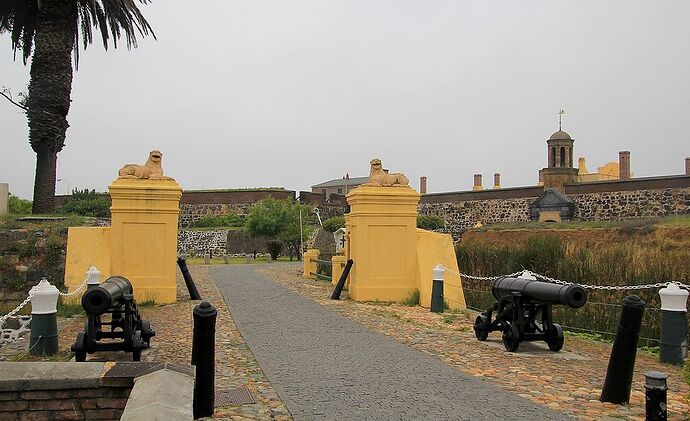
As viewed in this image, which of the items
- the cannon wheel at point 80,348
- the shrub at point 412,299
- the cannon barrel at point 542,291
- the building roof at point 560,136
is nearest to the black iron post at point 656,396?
the cannon barrel at point 542,291

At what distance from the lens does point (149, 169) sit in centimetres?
1311

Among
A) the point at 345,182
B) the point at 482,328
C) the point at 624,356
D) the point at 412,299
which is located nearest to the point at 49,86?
the point at 412,299

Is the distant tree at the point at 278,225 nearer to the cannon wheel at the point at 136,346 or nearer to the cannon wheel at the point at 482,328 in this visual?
the cannon wheel at the point at 482,328

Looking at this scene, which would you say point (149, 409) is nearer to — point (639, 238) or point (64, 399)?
point (64, 399)

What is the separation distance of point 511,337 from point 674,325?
6.22ft

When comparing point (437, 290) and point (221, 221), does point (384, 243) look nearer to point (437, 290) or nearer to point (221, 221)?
point (437, 290)

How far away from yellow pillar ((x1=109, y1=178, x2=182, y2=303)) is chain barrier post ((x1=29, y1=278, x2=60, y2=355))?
16.5 feet

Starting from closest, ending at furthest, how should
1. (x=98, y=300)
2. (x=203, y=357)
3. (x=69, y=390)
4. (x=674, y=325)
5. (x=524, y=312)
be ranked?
1. (x=69, y=390)
2. (x=203, y=357)
3. (x=98, y=300)
4. (x=674, y=325)
5. (x=524, y=312)

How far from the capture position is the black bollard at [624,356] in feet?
18.5

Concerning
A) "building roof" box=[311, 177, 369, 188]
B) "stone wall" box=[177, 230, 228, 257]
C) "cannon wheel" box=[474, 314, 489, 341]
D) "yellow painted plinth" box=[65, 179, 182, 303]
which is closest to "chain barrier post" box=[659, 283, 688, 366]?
"cannon wheel" box=[474, 314, 489, 341]

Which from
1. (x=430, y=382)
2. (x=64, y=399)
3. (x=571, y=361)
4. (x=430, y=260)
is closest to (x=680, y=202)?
(x=430, y=260)

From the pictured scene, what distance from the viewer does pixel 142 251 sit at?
12.8 meters

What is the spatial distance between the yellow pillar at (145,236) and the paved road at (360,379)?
2.94 m

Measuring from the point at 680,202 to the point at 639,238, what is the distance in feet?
36.7
